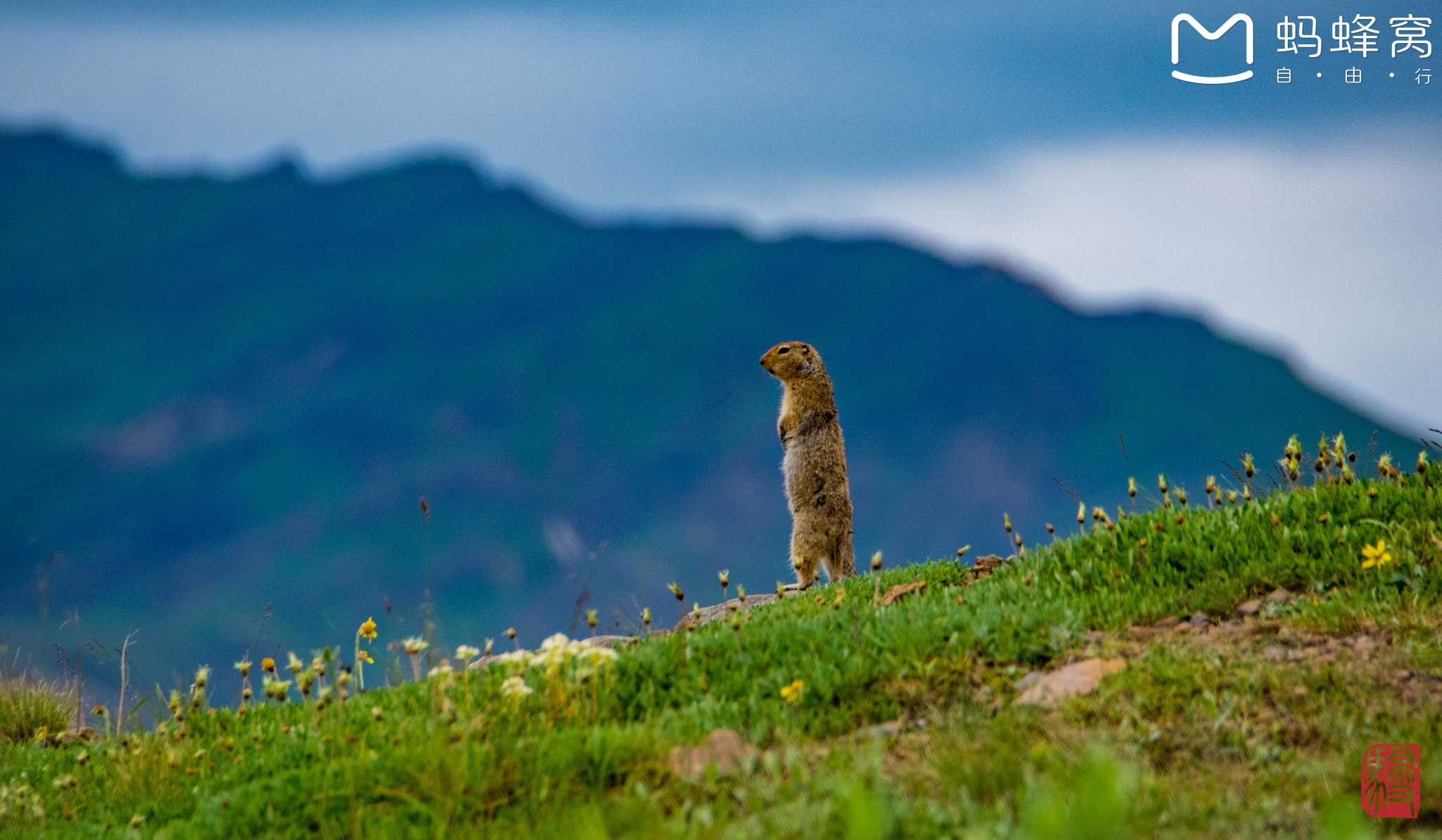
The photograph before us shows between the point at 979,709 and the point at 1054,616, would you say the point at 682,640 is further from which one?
the point at 1054,616

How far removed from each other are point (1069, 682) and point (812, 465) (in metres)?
6.20

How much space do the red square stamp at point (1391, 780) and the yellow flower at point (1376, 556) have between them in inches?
105

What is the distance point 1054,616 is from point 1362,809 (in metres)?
2.58

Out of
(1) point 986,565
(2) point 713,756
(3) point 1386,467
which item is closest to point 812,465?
(1) point 986,565

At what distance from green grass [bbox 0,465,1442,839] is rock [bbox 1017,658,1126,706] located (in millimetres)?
99

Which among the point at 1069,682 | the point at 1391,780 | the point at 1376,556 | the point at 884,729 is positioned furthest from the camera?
the point at 1376,556

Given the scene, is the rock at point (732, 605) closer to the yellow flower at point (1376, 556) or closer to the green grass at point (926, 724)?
the green grass at point (926, 724)

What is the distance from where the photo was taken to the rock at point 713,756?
4.93m

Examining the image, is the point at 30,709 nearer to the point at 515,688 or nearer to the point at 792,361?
the point at 515,688

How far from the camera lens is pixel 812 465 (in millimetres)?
11930

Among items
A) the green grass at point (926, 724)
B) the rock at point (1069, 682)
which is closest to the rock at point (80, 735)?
the green grass at point (926, 724)

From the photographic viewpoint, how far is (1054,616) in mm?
6641

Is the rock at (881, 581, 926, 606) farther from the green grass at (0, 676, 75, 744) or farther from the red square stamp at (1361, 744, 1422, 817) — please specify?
the green grass at (0, 676, 75, 744)

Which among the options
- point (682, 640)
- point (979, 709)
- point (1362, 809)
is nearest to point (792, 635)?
point (682, 640)
